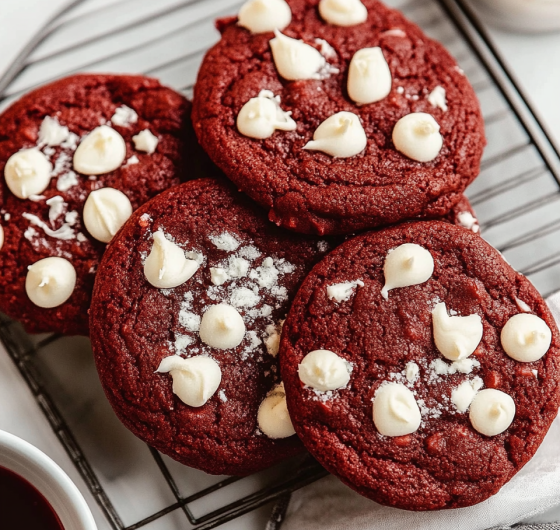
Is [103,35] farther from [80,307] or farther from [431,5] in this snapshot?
[431,5]

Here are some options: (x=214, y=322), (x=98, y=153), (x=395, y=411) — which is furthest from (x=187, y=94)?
(x=395, y=411)

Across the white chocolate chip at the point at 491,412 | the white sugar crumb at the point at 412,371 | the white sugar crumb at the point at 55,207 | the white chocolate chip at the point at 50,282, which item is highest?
the white sugar crumb at the point at 55,207

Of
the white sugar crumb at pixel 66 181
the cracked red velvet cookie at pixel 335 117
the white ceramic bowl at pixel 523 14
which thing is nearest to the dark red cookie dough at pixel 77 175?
the white sugar crumb at pixel 66 181

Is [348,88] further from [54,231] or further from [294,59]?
[54,231]

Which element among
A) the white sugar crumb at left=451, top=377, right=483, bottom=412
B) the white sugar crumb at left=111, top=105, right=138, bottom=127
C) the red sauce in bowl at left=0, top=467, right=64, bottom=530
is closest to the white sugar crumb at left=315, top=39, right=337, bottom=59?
the white sugar crumb at left=111, top=105, right=138, bottom=127

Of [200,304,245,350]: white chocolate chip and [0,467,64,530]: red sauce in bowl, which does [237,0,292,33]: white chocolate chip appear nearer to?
[200,304,245,350]: white chocolate chip

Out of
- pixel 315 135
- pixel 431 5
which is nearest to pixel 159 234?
pixel 315 135

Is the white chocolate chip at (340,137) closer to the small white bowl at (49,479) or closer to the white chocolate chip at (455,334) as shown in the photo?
the white chocolate chip at (455,334)
